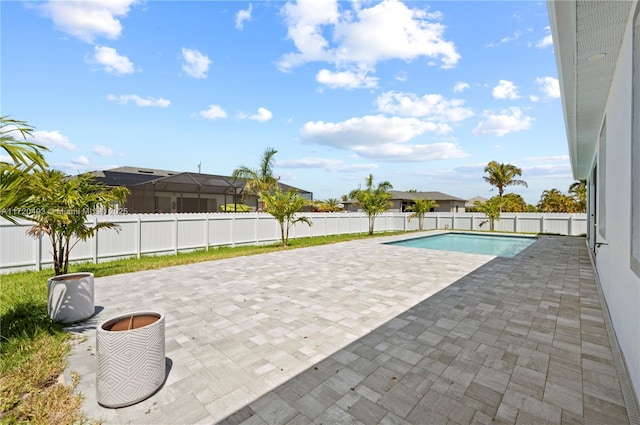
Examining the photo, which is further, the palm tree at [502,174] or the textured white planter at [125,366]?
the palm tree at [502,174]

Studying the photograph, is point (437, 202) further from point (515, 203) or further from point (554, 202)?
point (554, 202)

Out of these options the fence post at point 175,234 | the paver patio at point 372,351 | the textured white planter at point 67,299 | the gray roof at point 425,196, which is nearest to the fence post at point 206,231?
the fence post at point 175,234

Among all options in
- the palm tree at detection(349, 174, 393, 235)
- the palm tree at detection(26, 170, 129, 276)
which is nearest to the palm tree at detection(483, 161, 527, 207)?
the palm tree at detection(349, 174, 393, 235)

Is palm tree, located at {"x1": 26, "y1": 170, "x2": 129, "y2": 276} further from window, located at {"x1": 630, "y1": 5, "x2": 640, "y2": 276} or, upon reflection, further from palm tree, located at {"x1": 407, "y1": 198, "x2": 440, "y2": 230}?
palm tree, located at {"x1": 407, "y1": 198, "x2": 440, "y2": 230}

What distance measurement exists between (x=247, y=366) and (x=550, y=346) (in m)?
3.44

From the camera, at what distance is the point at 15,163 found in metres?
2.71

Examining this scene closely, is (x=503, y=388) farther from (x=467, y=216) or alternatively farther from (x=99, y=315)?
(x=467, y=216)

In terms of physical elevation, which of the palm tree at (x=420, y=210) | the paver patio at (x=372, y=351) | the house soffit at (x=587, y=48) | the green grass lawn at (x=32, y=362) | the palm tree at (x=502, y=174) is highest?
the palm tree at (x=502, y=174)

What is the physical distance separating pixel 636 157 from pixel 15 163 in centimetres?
568

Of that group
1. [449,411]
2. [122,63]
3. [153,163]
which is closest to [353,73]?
[122,63]

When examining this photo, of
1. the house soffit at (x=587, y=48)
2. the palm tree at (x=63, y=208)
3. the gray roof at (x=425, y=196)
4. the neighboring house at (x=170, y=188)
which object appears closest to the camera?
A: the house soffit at (x=587, y=48)

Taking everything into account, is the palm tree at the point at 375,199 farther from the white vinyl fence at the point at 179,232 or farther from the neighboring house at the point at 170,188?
the neighboring house at the point at 170,188

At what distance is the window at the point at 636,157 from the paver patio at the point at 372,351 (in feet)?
4.02

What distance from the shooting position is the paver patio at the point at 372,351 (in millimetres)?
2221
